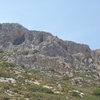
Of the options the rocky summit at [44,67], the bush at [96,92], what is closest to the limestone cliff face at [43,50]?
the rocky summit at [44,67]

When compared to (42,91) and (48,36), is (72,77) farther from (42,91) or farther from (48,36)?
(48,36)

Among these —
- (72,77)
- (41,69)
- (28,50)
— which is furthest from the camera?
(28,50)

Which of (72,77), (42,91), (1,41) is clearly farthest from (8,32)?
(42,91)

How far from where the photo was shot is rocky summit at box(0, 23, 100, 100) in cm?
5816

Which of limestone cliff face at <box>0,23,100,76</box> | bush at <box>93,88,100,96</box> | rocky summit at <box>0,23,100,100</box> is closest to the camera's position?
rocky summit at <box>0,23,100,100</box>

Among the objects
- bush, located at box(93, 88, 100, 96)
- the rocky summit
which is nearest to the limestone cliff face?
the rocky summit

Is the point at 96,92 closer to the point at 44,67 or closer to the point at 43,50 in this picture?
the point at 44,67

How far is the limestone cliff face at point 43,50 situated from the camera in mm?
100688

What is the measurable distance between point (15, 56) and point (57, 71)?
17.2 metres

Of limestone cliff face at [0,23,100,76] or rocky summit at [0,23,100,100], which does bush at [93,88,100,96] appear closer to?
rocky summit at [0,23,100,100]

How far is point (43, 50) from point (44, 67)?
13.3m

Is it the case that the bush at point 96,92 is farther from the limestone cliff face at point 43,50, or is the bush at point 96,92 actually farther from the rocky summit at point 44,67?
the limestone cliff face at point 43,50

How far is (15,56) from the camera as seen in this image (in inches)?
4070

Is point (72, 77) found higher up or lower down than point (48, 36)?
lower down
